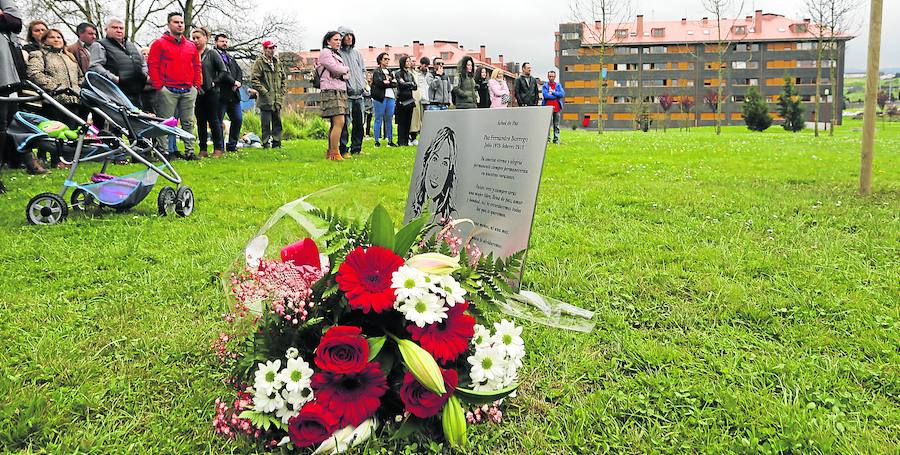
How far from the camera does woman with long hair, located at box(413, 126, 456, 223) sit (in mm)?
3738

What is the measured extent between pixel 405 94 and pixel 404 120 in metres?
0.82

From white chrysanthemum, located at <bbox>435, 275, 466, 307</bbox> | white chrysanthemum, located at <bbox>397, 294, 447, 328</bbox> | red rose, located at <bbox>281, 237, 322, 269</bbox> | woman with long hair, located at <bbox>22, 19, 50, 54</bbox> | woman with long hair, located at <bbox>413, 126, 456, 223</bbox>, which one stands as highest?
woman with long hair, located at <bbox>22, 19, 50, 54</bbox>

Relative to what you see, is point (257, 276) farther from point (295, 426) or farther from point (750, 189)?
point (750, 189)

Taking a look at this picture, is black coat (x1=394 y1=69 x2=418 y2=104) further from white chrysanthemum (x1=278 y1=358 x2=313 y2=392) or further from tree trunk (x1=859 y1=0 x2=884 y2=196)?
white chrysanthemum (x1=278 y1=358 x2=313 y2=392)

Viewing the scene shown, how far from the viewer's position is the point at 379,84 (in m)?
14.0

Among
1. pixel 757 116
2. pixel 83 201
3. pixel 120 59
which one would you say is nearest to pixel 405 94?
pixel 120 59

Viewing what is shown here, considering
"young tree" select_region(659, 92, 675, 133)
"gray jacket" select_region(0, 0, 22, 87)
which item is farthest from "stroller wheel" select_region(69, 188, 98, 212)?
"young tree" select_region(659, 92, 675, 133)

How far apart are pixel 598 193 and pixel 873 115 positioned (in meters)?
2.78

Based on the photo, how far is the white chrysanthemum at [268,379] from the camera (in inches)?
81.5

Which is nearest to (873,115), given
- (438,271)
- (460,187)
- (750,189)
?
(750,189)

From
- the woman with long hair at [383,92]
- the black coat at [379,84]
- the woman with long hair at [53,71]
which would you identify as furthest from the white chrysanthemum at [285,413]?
the black coat at [379,84]

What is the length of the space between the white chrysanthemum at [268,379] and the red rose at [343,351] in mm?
158

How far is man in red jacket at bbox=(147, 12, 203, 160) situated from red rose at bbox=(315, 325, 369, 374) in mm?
9015

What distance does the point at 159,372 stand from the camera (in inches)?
109
